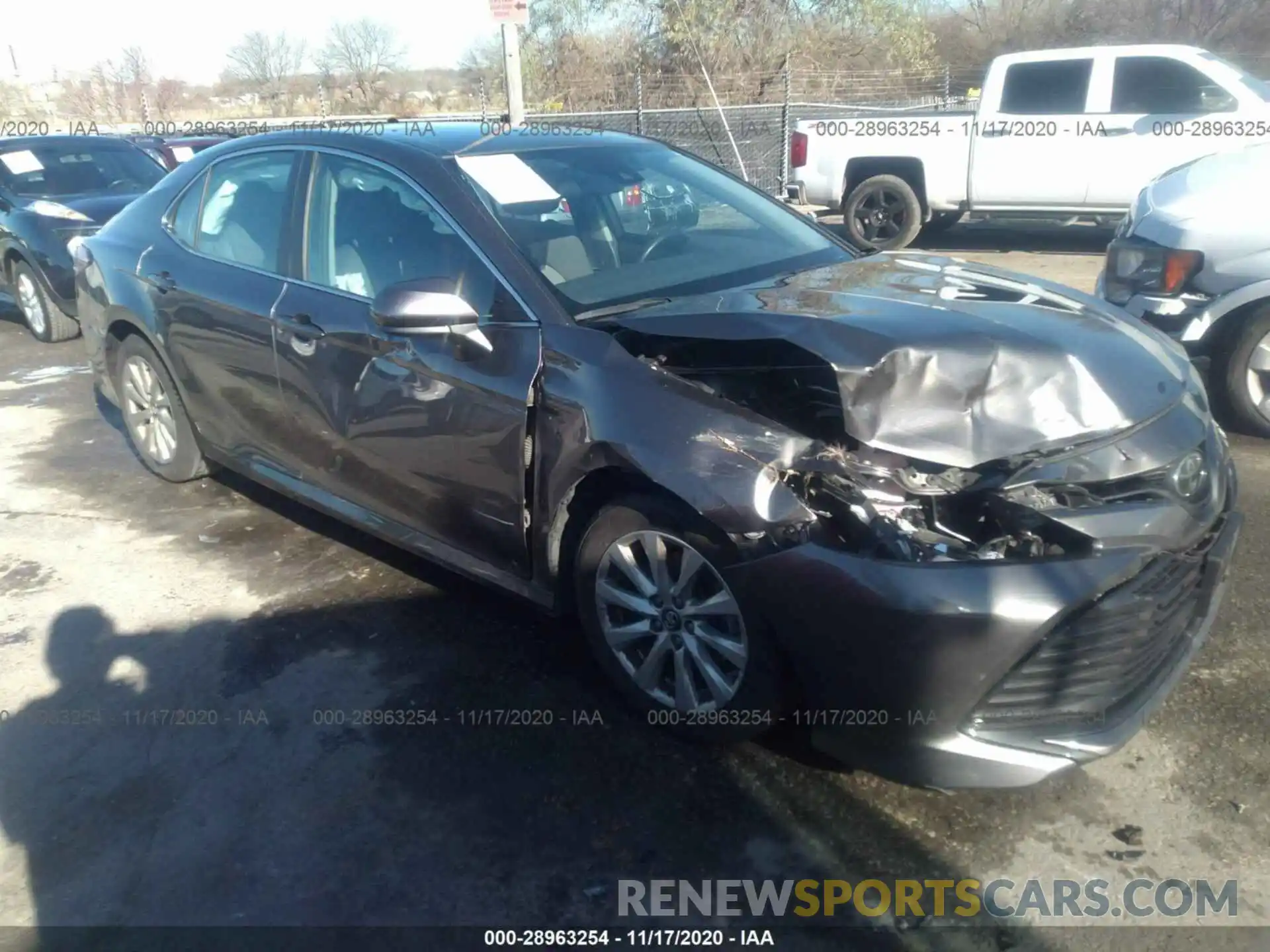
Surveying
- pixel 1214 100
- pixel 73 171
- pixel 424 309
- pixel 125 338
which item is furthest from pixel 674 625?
pixel 1214 100

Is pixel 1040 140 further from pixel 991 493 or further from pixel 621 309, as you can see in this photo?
pixel 991 493

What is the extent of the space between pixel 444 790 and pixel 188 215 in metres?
3.12

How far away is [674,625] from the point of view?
10.1 feet

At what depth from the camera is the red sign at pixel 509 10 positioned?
9.67 metres

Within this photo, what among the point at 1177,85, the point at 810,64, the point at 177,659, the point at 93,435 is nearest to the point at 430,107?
the point at 810,64

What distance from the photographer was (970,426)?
2783 millimetres

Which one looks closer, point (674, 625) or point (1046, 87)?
point (674, 625)

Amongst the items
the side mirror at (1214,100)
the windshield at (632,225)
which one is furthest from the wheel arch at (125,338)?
the side mirror at (1214,100)

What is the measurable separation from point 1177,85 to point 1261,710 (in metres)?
8.79

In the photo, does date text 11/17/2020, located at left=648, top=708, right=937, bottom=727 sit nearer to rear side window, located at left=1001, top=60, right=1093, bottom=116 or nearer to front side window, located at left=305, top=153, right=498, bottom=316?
front side window, located at left=305, top=153, right=498, bottom=316

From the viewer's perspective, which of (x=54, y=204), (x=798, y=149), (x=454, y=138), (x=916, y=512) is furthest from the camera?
(x=798, y=149)

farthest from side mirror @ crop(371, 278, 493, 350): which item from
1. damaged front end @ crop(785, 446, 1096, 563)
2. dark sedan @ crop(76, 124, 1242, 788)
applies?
damaged front end @ crop(785, 446, 1096, 563)

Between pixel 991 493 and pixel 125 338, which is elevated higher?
pixel 991 493

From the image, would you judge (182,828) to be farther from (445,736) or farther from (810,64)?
(810,64)
